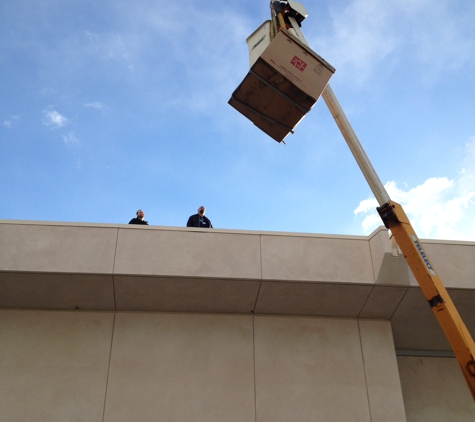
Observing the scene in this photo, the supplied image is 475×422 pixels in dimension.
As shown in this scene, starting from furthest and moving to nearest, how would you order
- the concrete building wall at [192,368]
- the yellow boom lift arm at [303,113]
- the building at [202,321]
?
the building at [202,321] → the concrete building wall at [192,368] → the yellow boom lift arm at [303,113]

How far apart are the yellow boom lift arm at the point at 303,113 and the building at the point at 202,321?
232 cm

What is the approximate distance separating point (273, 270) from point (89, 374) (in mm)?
3952

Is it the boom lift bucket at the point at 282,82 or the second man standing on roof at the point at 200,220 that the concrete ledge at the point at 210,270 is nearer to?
the second man standing on roof at the point at 200,220

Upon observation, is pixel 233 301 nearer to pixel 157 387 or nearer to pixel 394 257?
pixel 157 387

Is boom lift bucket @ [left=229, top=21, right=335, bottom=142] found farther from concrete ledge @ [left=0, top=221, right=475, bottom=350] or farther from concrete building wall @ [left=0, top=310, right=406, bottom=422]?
concrete building wall @ [left=0, top=310, right=406, bottom=422]

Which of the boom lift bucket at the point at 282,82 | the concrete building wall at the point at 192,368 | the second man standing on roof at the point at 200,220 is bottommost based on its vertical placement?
the concrete building wall at the point at 192,368

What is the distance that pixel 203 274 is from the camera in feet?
30.1

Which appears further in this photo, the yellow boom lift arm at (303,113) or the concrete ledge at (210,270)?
the concrete ledge at (210,270)

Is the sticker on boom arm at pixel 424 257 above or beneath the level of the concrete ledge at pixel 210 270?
beneath

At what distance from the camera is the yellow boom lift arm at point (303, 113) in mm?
6246

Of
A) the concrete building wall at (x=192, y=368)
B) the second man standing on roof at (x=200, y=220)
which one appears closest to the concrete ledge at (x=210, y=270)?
the concrete building wall at (x=192, y=368)

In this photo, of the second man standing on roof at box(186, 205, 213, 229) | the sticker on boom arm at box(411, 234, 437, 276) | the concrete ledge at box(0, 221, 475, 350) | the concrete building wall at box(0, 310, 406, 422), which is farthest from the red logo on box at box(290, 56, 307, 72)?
the concrete building wall at box(0, 310, 406, 422)

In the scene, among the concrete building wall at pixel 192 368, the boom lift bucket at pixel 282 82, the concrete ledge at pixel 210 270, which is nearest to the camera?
the boom lift bucket at pixel 282 82

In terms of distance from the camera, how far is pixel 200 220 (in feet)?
35.3
